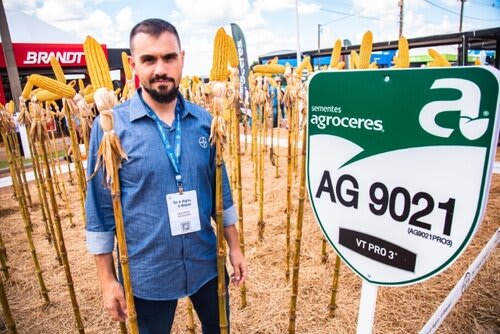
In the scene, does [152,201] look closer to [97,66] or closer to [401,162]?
[97,66]

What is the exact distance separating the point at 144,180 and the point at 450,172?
92cm

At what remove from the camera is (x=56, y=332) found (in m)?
2.15

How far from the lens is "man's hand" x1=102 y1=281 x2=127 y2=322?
3.82 feet

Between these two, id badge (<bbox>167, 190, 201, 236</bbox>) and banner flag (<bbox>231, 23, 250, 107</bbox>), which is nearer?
id badge (<bbox>167, 190, 201, 236</bbox>)

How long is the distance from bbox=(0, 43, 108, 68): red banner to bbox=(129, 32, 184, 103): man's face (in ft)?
35.0

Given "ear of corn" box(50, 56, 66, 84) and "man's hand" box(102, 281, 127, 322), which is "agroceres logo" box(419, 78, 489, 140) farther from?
"ear of corn" box(50, 56, 66, 84)

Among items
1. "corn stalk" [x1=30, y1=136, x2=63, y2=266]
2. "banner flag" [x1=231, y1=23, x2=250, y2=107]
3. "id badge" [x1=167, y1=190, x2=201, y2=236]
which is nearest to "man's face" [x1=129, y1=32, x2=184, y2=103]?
"id badge" [x1=167, y1=190, x2=201, y2=236]

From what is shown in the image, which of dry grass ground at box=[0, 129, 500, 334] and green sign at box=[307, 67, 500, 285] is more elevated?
green sign at box=[307, 67, 500, 285]

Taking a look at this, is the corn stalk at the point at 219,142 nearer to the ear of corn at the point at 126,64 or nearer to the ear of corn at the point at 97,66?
the ear of corn at the point at 97,66

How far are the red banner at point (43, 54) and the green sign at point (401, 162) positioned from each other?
1127 centimetres

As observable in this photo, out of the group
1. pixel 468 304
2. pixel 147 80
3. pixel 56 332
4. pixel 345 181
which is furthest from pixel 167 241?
pixel 468 304

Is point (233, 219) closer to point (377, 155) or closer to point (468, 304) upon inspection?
point (377, 155)

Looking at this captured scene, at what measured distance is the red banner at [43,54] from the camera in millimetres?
9438

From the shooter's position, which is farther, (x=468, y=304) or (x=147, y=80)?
(x=468, y=304)
